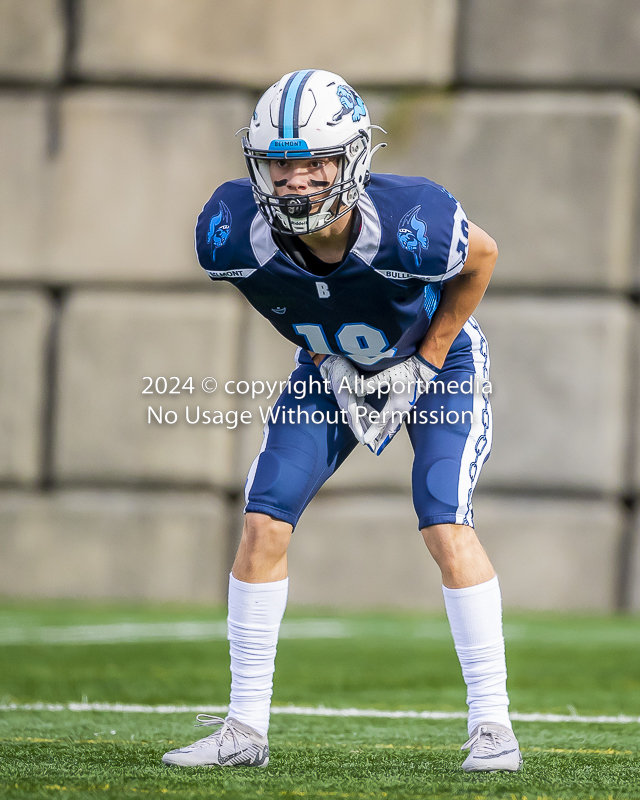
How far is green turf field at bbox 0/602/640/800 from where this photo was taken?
2301 millimetres

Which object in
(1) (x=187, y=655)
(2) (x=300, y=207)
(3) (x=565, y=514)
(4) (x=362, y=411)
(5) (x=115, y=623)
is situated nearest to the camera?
(2) (x=300, y=207)

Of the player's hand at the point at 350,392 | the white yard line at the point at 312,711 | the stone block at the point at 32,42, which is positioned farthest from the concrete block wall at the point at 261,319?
the player's hand at the point at 350,392

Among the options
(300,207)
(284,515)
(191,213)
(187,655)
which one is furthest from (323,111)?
(191,213)

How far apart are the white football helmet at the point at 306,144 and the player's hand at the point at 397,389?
45 centimetres

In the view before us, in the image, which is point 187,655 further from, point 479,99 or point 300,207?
point 479,99

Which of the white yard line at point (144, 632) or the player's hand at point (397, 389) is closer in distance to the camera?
the player's hand at point (397, 389)

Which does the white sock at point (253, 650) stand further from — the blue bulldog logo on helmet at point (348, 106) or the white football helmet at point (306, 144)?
the blue bulldog logo on helmet at point (348, 106)

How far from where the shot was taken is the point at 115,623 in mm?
5547

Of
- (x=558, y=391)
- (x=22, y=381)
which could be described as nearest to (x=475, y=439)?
(x=558, y=391)

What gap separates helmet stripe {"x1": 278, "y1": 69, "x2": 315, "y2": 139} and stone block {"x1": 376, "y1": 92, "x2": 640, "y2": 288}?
407cm

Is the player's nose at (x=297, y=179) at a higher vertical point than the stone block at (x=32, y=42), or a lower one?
lower

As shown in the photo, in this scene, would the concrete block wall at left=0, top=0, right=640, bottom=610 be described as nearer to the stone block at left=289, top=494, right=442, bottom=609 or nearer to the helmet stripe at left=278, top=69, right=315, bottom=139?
the stone block at left=289, top=494, right=442, bottom=609

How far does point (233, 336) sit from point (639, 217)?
2564 millimetres

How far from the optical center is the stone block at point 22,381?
6.45 m
